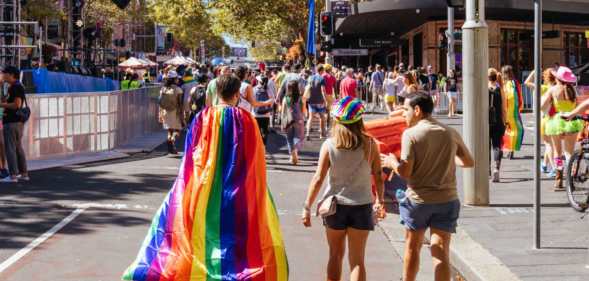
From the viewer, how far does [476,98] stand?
36.2ft

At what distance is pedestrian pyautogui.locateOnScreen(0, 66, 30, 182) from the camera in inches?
530

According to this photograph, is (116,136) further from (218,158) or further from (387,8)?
(387,8)

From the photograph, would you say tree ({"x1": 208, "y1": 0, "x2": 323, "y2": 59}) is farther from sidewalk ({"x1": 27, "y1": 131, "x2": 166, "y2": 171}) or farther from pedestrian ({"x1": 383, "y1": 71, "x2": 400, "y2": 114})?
sidewalk ({"x1": 27, "y1": 131, "x2": 166, "y2": 171})

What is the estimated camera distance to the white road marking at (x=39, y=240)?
8266 mm

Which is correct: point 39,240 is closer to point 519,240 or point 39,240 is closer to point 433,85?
point 519,240

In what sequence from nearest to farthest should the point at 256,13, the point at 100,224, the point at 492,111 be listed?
the point at 100,224, the point at 492,111, the point at 256,13

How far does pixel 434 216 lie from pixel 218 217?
143cm

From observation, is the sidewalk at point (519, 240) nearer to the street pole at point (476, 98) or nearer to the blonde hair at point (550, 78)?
the street pole at point (476, 98)

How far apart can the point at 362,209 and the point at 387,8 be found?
109 ft

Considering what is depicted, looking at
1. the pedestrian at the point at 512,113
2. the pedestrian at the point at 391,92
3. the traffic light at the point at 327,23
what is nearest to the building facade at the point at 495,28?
the traffic light at the point at 327,23

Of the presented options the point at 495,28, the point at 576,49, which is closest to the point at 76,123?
the point at 495,28

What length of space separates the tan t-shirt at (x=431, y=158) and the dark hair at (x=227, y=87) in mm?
1262

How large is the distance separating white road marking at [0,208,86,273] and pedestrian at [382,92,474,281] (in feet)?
11.7

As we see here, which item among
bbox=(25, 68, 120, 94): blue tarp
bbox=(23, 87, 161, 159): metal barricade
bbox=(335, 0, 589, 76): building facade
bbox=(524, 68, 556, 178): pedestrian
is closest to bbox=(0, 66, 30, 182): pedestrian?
bbox=(23, 87, 161, 159): metal barricade
